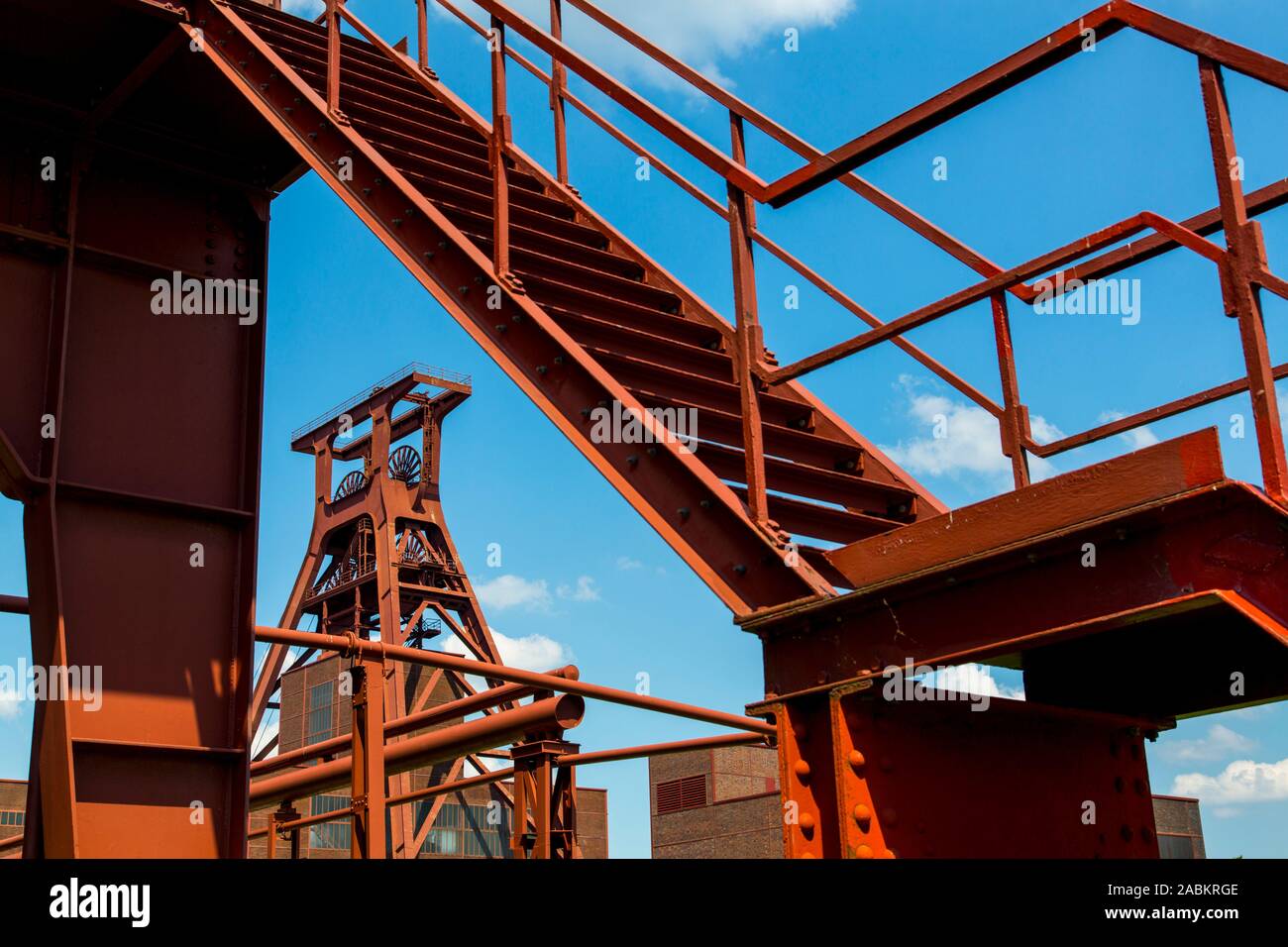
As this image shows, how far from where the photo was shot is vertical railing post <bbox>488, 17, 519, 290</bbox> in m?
6.75

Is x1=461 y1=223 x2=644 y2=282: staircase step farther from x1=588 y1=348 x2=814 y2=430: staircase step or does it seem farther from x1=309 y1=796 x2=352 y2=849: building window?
x1=309 y1=796 x2=352 y2=849: building window

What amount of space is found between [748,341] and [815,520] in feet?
3.23

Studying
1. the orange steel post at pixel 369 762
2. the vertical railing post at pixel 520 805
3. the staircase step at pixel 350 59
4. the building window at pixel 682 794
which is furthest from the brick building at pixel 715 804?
the staircase step at pixel 350 59

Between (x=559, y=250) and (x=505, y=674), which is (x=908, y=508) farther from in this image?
(x=505, y=674)

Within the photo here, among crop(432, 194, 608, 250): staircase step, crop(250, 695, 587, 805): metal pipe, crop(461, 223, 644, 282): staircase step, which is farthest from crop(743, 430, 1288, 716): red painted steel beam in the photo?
crop(250, 695, 587, 805): metal pipe

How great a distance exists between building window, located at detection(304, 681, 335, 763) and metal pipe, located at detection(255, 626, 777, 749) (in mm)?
30715

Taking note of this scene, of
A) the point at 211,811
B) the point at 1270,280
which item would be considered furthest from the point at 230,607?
the point at 1270,280

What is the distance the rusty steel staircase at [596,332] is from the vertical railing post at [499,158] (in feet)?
0.14

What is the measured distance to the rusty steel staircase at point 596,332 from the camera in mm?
5391

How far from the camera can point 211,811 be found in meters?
7.29

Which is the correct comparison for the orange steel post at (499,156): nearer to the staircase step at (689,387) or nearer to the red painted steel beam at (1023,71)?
the staircase step at (689,387)

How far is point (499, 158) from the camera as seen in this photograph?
7141 mm

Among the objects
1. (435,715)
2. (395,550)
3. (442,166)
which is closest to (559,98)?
(442,166)
